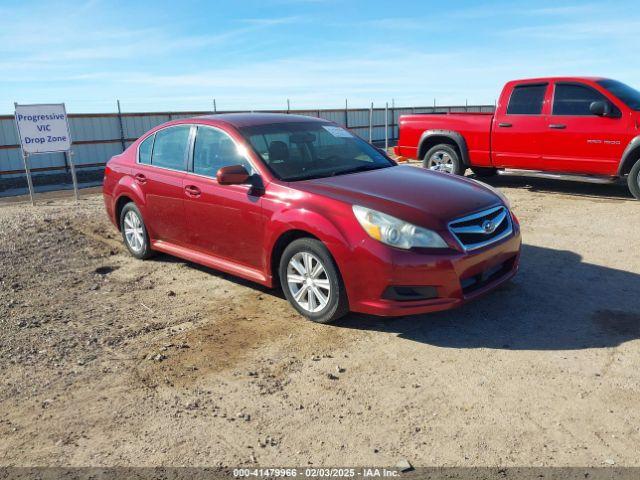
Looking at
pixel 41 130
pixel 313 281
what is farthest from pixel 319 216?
pixel 41 130

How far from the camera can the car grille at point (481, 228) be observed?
3986 mm

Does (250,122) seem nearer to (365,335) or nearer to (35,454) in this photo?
(365,335)

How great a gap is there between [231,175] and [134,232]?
93.1 inches

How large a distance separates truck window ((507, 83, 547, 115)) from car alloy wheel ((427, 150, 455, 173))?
1440mm

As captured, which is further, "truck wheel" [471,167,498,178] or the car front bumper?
"truck wheel" [471,167,498,178]

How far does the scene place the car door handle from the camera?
5090mm

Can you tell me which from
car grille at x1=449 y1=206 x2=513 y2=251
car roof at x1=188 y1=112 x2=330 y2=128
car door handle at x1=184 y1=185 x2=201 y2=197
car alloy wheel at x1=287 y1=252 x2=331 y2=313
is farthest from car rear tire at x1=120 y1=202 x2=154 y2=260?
car grille at x1=449 y1=206 x2=513 y2=251

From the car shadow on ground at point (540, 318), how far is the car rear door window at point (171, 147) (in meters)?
2.41

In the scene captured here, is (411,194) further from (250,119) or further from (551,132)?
(551,132)

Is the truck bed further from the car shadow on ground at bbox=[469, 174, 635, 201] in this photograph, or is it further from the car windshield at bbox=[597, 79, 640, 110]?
the car windshield at bbox=[597, 79, 640, 110]

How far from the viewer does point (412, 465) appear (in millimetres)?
2666

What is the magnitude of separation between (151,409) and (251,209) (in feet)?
6.28

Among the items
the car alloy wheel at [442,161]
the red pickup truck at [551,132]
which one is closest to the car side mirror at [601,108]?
the red pickup truck at [551,132]

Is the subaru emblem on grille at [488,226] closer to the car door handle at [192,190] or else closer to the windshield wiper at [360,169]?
the windshield wiper at [360,169]
